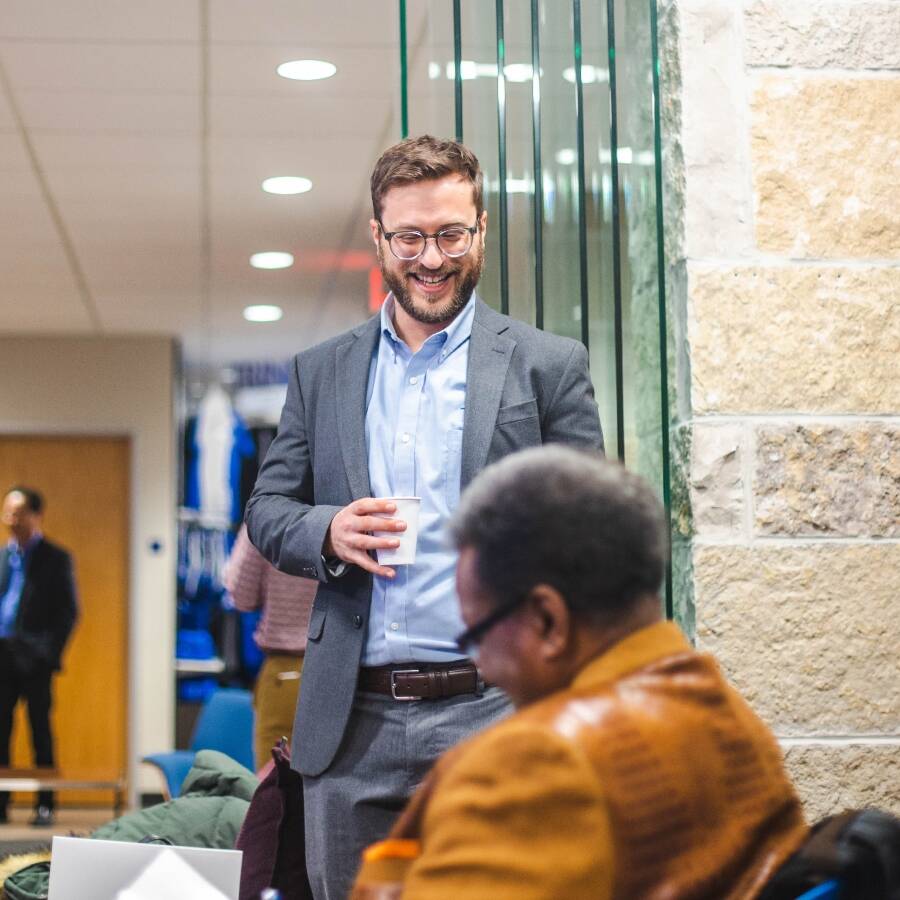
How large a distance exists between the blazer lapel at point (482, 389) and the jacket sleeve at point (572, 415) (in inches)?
3.2

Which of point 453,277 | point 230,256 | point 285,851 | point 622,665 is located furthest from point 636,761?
point 230,256

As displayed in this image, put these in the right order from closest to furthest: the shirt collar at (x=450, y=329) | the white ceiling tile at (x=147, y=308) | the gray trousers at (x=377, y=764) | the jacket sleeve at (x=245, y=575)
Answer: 1. the gray trousers at (x=377, y=764)
2. the shirt collar at (x=450, y=329)
3. the jacket sleeve at (x=245, y=575)
4. the white ceiling tile at (x=147, y=308)

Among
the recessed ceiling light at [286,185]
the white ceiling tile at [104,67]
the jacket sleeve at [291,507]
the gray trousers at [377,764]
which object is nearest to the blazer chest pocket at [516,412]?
the jacket sleeve at [291,507]

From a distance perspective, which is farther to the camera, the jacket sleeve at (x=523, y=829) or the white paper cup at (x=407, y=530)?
the white paper cup at (x=407, y=530)

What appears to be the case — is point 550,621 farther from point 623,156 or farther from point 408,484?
point 623,156

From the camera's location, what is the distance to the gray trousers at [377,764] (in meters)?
1.90

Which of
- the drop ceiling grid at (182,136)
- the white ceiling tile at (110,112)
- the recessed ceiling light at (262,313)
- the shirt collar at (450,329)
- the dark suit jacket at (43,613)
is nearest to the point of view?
the shirt collar at (450,329)

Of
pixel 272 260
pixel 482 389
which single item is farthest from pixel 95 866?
pixel 272 260

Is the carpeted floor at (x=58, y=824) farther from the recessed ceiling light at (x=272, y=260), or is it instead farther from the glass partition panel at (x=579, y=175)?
the glass partition panel at (x=579, y=175)

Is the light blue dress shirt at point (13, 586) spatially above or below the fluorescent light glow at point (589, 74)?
below

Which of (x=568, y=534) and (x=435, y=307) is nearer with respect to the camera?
(x=568, y=534)

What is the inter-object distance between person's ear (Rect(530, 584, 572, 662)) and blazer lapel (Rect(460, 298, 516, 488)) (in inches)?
32.3

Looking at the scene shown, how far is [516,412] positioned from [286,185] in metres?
4.38

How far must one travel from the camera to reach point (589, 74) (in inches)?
100
